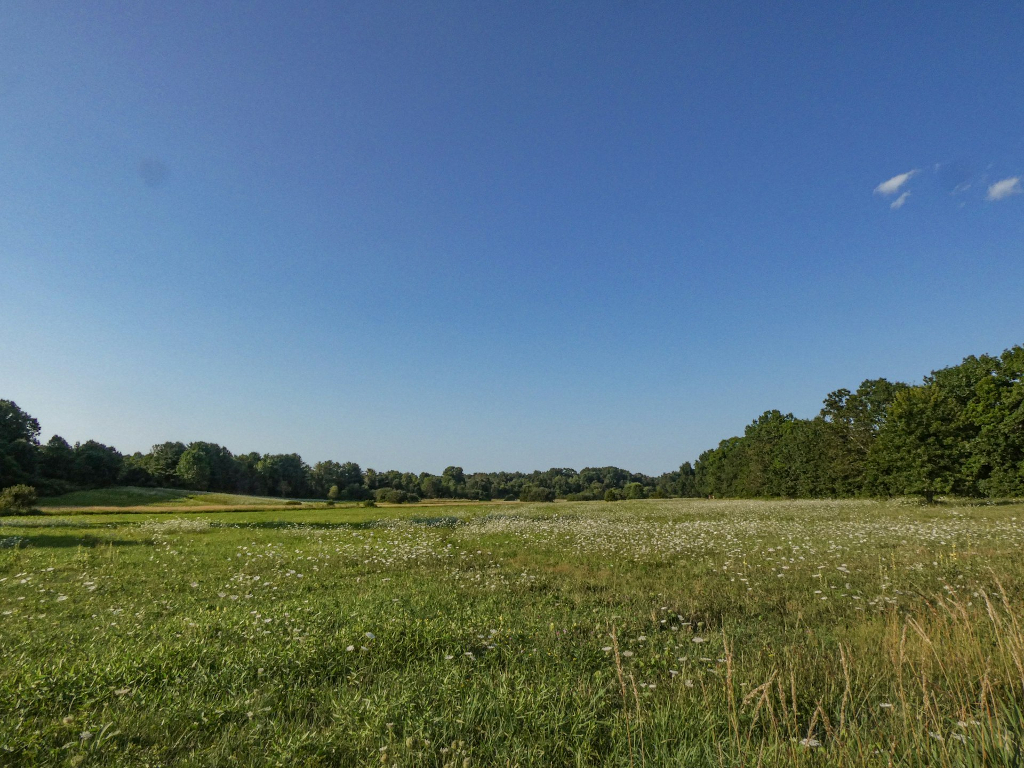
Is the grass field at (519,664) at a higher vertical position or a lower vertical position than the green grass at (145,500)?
higher

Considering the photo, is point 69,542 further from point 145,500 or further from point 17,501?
point 145,500

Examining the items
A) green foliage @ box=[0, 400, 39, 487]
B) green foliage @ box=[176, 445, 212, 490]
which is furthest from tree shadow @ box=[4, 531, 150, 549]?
green foliage @ box=[176, 445, 212, 490]

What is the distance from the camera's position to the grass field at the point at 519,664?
3.65 meters

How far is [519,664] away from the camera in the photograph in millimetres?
5531

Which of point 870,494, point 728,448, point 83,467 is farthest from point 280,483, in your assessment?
point 870,494

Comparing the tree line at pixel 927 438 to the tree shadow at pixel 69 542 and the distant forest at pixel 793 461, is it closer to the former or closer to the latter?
the distant forest at pixel 793 461

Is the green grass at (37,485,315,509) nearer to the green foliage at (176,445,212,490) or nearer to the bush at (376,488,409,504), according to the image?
the green foliage at (176,445,212,490)

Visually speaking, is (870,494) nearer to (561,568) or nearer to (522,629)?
(561,568)

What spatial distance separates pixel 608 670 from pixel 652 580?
19.6 feet

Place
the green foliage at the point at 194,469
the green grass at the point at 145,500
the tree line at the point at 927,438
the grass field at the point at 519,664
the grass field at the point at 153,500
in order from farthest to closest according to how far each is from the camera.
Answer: the green foliage at the point at 194,469 → the green grass at the point at 145,500 → the grass field at the point at 153,500 → the tree line at the point at 927,438 → the grass field at the point at 519,664

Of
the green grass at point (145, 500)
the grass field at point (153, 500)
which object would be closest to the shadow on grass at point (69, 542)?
the grass field at point (153, 500)

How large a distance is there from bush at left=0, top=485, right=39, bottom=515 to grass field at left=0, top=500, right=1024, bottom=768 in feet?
122

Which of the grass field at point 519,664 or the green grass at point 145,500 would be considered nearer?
the grass field at point 519,664

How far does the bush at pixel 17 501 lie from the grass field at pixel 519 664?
37256mm
